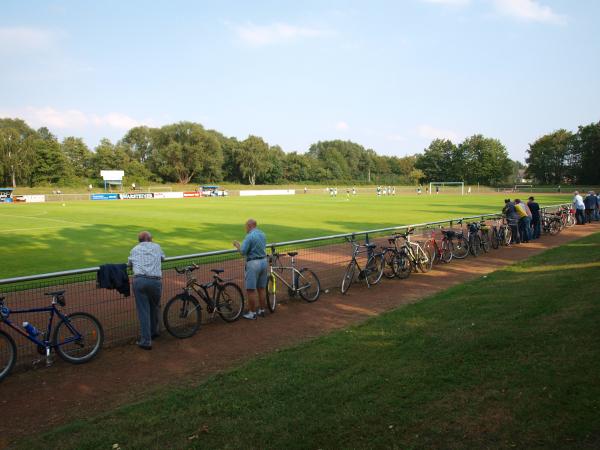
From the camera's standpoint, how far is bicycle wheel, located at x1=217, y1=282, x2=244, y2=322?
26.4 ft

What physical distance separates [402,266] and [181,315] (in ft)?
20.6

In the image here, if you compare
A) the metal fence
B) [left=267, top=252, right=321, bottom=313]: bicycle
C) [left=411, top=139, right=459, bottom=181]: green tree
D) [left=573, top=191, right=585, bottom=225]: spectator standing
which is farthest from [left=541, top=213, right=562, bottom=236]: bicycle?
[left=411, top=139, right=459, bottom=181]: green tree

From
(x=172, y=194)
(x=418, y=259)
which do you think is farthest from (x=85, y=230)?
(x=172, y=194)

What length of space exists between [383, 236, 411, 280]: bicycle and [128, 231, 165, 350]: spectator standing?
618 centimetres

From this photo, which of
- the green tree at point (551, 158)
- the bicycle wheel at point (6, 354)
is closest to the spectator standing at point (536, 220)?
the bicycle wheel at point (6, 354)

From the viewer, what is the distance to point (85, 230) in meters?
22.6

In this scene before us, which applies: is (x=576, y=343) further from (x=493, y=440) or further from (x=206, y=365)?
(x=206, y=365)

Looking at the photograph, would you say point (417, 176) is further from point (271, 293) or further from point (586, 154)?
point (271, 293)

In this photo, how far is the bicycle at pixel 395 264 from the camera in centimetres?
1159

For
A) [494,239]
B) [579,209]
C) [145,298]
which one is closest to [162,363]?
[145,298]

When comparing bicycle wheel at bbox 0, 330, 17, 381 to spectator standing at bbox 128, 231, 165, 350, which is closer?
bicycle wheel at bbox 0, 330, 17, 381

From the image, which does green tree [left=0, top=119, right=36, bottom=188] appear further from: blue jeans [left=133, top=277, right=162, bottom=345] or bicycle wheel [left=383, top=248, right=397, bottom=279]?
blue jeans [left=133, top=277, right=162, bottom=345]

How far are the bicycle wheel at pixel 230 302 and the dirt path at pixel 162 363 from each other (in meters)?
0.20

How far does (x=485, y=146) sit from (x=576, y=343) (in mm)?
113438
